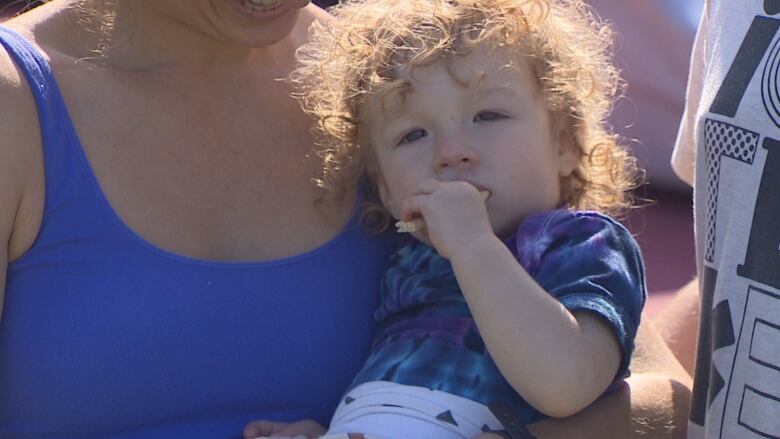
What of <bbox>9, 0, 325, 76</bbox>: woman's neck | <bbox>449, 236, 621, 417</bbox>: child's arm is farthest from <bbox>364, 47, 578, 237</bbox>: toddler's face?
<bbox>9, 0, 325, 76</bbox>: woman's neck

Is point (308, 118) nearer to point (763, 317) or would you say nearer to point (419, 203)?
point (419, 203)

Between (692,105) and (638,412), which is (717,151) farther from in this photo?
(638,412)

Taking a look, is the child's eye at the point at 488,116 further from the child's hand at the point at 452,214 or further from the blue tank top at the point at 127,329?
the blue tank top at the point at 127,329

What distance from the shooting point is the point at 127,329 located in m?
1.70

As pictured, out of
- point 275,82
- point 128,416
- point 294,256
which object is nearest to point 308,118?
point 275,82

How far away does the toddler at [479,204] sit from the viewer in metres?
1.58

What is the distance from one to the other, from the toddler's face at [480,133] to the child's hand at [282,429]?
0.35 meters

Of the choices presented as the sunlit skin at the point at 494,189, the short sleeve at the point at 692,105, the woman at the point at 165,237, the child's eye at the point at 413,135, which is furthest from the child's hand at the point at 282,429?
the short sleeve at the point at 692,105

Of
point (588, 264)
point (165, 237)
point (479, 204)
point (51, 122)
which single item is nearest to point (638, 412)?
point (588, 264)

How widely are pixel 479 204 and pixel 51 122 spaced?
0.58 meters

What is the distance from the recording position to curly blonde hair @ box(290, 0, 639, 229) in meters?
1.79

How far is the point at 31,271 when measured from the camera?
170 cm

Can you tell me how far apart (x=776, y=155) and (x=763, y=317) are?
181 mm

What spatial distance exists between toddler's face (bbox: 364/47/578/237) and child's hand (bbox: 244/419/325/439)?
35 centimetres
